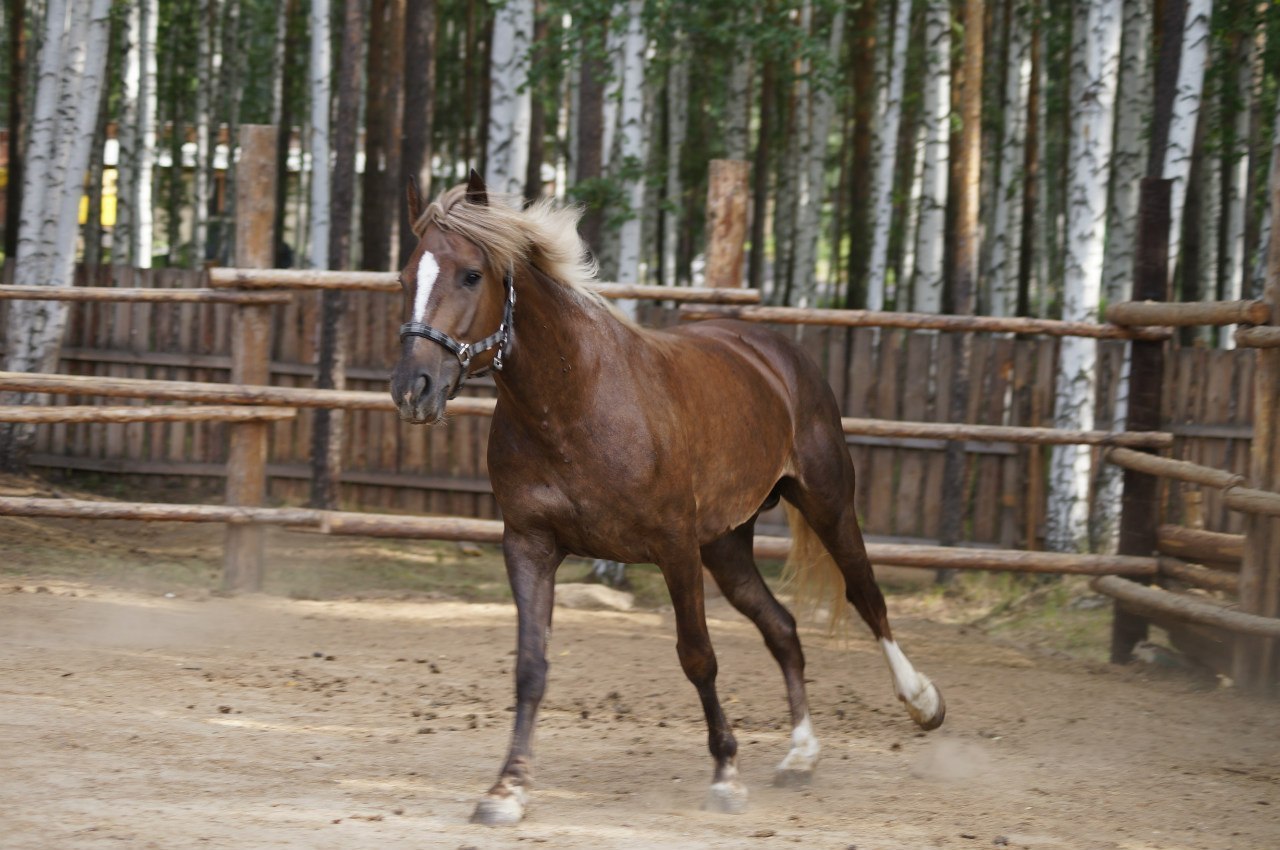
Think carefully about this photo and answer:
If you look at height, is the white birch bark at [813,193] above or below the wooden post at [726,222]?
above

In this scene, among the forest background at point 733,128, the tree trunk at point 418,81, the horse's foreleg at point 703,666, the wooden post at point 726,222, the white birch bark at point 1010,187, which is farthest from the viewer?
the white birch bark at point 1010,187

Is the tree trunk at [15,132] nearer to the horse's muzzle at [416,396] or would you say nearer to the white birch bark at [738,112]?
the white birch bark at [738,112]

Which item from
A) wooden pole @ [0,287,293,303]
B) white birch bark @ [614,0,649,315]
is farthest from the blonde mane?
white birch bark @ [614,0,649,315]

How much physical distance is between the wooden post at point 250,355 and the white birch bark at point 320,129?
588 cm

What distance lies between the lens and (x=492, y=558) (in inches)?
397

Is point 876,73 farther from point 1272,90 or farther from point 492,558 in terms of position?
point 492,558

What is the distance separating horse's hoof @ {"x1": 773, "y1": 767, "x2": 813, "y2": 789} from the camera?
4.46 m

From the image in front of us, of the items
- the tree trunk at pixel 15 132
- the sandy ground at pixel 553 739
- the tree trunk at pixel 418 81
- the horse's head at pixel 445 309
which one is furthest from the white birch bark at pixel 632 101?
the tree trunk at pixel 15 132

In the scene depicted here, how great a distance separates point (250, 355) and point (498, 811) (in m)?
4.35

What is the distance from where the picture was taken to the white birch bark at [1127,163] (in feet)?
37.9

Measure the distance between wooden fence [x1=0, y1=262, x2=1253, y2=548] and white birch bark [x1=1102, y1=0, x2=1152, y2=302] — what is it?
6.73 feet

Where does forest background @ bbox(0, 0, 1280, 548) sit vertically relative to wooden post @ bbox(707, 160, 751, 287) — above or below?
above

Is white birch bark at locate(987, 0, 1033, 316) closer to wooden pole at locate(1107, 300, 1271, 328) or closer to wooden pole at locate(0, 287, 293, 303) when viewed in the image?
wooden pole at locate(1107, 300, 1271, 328)

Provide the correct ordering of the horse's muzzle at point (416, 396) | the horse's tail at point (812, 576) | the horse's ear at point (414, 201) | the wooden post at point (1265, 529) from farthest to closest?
the wooden post at point (1265, 529) < the horse's tail at point (812, 576) < the horse's ear at point (414, 201) < the horse's muzzle at point (416, 396)
